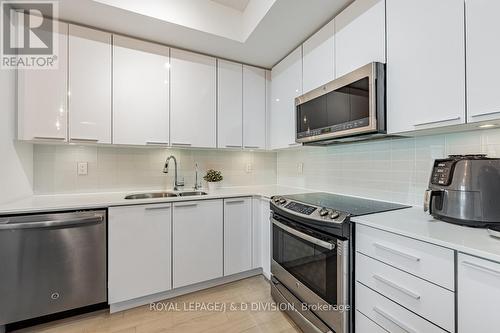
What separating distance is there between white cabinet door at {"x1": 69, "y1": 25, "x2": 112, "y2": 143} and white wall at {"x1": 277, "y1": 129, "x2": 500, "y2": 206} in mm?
2043

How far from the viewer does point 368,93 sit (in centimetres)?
141

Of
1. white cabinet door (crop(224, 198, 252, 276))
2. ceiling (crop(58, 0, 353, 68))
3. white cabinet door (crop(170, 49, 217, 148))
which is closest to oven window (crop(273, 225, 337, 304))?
white cabinet door (crop(224, 198, 252, 276))

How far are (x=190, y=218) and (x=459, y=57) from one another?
2.07 m

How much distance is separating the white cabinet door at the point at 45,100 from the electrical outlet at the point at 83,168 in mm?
380

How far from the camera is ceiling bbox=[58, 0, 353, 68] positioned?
170cm

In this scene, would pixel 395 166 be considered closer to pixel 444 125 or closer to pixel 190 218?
pixel 444 125

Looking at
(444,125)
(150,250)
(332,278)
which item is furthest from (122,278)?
(444,125)

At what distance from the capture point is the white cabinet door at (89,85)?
186 cm

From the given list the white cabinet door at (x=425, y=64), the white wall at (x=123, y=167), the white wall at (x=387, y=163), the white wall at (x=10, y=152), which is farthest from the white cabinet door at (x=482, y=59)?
the white wall at (x=10, y=152)

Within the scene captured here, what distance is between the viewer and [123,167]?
7.55 ft

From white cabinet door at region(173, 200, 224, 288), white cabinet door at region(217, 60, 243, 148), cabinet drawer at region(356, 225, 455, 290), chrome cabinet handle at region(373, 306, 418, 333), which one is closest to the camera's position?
cabinet drawer at region(356, 225, 455, 290)

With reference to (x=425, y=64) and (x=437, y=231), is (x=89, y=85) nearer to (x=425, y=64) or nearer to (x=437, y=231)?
(x=425, y=64)

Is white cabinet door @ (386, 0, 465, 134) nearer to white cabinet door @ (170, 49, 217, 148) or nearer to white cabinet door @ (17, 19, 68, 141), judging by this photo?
white cabinet door @ (170, 49, 217, 148)
